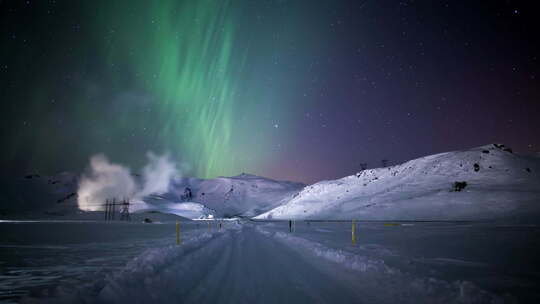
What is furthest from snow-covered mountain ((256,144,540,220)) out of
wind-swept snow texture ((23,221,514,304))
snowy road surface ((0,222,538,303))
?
wind-swept snow texture ((23,221,514,304))

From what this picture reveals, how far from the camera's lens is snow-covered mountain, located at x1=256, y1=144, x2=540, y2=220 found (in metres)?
88.6

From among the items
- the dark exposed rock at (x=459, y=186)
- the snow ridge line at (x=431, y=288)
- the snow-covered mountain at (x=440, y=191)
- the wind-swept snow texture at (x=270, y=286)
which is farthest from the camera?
the dark exposed rock at (x=459, y=186)

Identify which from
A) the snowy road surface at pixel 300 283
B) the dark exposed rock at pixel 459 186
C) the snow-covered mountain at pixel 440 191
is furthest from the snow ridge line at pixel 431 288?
the dark exposed rock at pixel 459 186

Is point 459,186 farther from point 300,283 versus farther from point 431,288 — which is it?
point 300,283

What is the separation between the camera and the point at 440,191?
110m

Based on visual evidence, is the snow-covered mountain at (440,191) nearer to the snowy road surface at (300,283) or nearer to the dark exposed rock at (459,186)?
the dark exposed rock at (459,186)

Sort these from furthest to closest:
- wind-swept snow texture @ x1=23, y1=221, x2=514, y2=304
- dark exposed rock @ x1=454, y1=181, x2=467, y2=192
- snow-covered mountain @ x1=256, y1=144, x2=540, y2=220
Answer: dark exposed rock @ x1=454, y1=181, x2=467, y2=192 → snow-covered mountain @ x1=256, y1=144, x2=540, y2=220 → wind-swept snow texture @ x1=23, y1=221, x2=514, y2=304

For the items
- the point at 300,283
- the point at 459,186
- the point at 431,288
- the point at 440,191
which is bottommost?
the point at 300,283

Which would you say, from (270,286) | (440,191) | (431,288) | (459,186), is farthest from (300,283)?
(459,186)

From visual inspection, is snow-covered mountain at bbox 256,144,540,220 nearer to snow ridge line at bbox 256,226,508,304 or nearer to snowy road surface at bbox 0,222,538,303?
snowy road surface at bbox 0,222,538,303

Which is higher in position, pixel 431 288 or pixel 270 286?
pixel 431 288

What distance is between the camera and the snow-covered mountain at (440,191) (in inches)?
3487

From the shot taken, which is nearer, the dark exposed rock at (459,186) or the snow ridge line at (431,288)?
the snow ridge line at (431,288)

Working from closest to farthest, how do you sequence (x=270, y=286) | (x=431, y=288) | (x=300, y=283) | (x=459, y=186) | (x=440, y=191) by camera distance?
(x=431, y=288) → (x=270, y=286) → (x=300, y=283) → (x=459, y=186) → (x=440, y=191)
